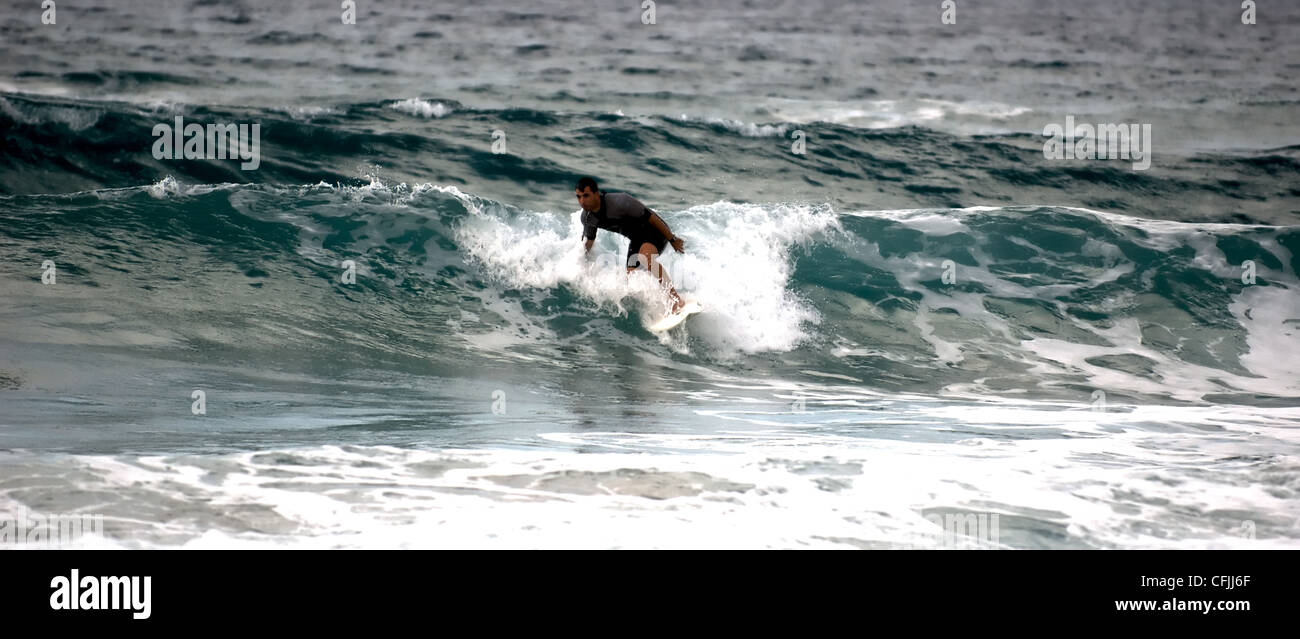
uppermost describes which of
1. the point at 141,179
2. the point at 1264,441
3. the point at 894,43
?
the point at 894,43

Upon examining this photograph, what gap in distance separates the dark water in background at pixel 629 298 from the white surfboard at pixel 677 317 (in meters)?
0.19

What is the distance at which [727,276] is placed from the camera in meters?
12.0

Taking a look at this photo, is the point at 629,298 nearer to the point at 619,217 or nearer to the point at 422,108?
the point at 619,217

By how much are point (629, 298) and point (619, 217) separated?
5.38 ft

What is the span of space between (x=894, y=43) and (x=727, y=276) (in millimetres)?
17016

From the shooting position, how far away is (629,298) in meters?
11.2

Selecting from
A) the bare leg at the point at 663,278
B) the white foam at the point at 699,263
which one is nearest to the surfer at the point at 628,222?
the bare leg at the point at 663,278

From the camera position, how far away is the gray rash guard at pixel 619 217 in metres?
9.67

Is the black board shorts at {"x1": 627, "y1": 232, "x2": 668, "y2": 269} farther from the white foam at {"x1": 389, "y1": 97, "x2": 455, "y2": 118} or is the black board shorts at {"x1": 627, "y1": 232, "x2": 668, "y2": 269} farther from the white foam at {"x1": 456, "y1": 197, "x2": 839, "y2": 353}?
the white foam at {"x1": 389, "y1": 97, "x2": 455, "y2": 118}

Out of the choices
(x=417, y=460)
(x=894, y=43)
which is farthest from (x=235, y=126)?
(x=894, y=43)

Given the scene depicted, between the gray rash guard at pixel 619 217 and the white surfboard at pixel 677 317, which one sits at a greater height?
the gray rash guard at pixel 619 217

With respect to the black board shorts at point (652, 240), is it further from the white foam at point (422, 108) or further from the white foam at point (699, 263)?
the white foam at point (422, 108)

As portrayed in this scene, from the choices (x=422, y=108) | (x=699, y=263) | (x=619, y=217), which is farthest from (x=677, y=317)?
(x=422, y=108)
